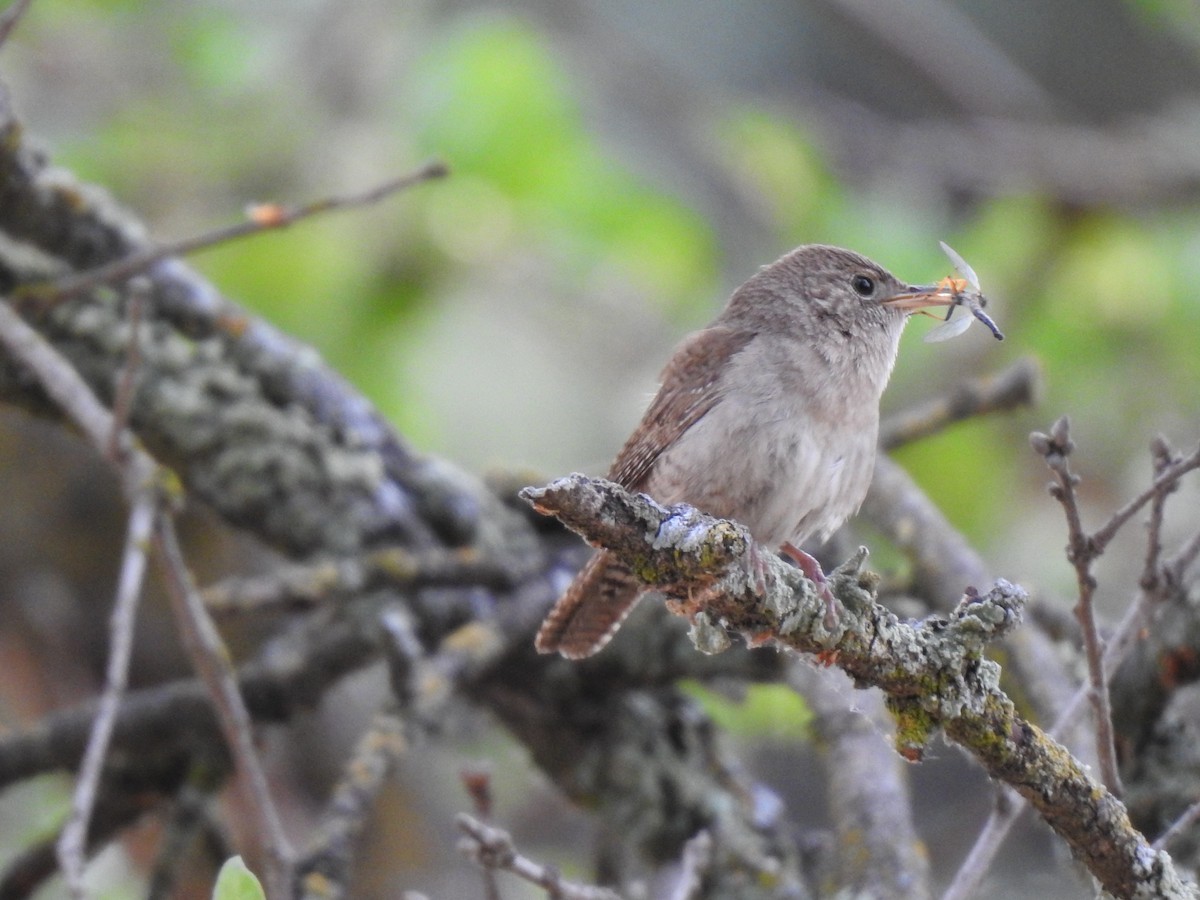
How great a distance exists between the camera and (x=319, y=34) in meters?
6.10

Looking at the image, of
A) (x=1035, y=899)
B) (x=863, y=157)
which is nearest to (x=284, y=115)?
(x=863, y=157)

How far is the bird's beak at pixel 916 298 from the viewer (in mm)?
3537

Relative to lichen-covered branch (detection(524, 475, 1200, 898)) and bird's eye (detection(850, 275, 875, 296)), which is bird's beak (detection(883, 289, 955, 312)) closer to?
bird's eye (detection(850, 275, 875, 296))

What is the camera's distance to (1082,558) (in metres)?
2.02

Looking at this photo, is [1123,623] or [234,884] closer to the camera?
[234,884]

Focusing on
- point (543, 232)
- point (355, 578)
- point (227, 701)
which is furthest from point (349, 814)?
point (543, 232)

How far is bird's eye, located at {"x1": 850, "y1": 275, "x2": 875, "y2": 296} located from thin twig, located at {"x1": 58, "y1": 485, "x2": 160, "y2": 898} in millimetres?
1758

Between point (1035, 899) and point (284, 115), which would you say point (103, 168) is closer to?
point (284, 115)

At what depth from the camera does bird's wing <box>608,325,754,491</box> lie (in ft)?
11.0

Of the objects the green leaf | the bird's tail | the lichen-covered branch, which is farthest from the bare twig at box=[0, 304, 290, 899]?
the lichen-covered branch

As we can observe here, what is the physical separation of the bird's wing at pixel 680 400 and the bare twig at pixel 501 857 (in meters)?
1.26

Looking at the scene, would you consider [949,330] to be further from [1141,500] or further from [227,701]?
[227,701]

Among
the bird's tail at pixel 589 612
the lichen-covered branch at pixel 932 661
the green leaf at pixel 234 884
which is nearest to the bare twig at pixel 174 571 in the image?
the green leaf at pixel 234 884

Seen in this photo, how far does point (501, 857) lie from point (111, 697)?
888 millimetres
